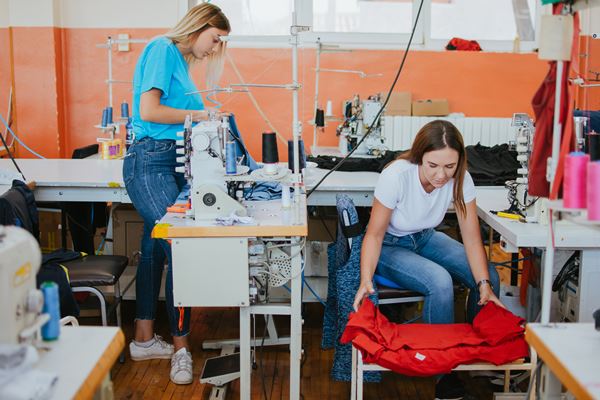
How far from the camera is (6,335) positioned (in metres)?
1.34

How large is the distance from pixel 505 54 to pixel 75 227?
3377 mm

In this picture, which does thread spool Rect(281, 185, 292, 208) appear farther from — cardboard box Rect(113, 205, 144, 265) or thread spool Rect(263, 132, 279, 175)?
cardboard box Rect(113, 205, 144, 265)

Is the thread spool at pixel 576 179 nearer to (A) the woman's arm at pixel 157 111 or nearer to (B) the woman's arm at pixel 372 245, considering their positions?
(B) the woman's arm at pixel 372 245

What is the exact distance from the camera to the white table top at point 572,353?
54.4 inches

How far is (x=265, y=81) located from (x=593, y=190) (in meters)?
4.14

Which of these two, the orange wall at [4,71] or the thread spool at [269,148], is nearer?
the thread spool at [269,148]

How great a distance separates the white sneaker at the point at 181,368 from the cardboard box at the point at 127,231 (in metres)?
0.85

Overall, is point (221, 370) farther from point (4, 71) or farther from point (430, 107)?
point (4, 71)

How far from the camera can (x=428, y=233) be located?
2822mm

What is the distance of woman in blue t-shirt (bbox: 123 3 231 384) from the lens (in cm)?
271

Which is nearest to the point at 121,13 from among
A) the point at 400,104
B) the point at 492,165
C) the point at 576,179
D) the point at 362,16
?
the point at 362,16

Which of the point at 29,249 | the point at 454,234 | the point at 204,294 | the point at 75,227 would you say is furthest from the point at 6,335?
the point at 454,234

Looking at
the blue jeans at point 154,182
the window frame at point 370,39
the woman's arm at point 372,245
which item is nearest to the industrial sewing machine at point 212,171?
the blue jeans at point 154,182

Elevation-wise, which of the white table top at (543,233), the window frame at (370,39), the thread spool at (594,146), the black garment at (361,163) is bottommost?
the white table top at (543,233)
